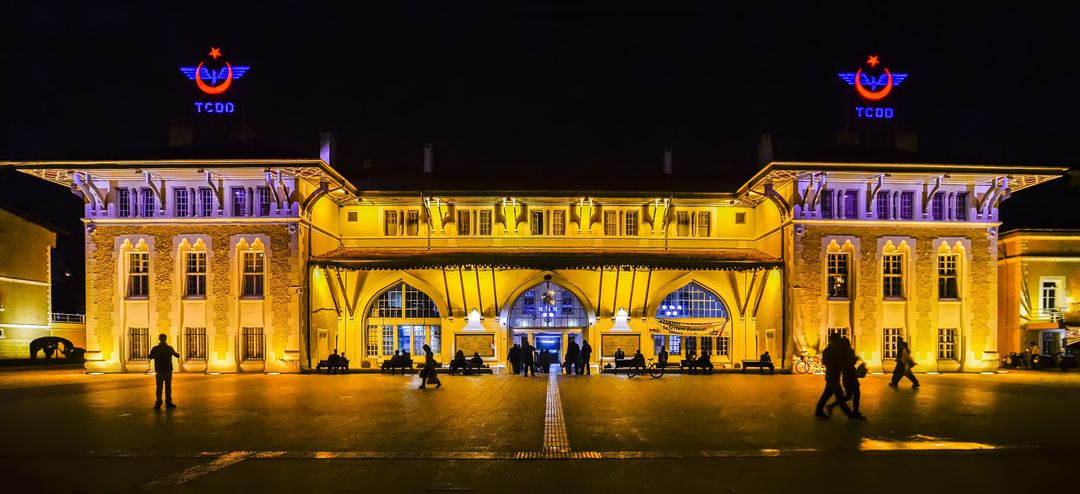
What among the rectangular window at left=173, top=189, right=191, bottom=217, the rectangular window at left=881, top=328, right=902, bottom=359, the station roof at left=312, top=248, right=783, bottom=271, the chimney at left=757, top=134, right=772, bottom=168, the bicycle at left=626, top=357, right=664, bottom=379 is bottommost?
the bicycle at left=626, top=357, right=664, bottom=379

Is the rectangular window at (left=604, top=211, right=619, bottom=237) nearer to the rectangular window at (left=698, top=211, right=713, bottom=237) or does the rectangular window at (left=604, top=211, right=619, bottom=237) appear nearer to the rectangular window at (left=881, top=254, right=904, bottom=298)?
the rectangular window at (left=698, top=211, right=713, bottom=237)

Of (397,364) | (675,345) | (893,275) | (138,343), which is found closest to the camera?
(397,364)

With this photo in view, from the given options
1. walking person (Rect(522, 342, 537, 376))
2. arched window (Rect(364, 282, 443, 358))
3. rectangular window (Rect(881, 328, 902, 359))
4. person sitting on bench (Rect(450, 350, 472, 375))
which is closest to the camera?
Result: walking person (Rect(522, 342, 537, 376))

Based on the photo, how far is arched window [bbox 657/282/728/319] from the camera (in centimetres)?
3594

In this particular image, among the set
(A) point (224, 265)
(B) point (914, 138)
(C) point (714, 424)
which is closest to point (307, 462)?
(C) point (714, 424)

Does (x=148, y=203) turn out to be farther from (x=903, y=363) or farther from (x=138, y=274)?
(x=903, y=363)

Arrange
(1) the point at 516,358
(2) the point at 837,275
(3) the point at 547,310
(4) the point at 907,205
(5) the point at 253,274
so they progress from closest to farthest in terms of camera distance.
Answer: (1) the point at 516,358, (5) the point at 253,274, (2) the point at 837,275, (4) the point at 907,205, (3) the point at 547,310

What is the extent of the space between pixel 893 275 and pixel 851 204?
3239mm

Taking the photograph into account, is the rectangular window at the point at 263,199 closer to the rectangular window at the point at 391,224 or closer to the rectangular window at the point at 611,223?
the rectangular window at the point at 391,224

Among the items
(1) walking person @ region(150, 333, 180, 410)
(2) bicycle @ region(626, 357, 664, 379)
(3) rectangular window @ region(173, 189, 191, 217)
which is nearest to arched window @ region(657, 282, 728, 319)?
(2) bicycle @ region(626, 357, 664, 379)

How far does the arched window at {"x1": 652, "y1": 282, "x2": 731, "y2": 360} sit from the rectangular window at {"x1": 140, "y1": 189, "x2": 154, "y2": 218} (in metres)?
21.1

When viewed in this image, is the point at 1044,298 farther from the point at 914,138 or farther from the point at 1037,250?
the point at 914,138

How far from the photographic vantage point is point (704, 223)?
3612 cm

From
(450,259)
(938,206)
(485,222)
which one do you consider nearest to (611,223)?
(485,222)
